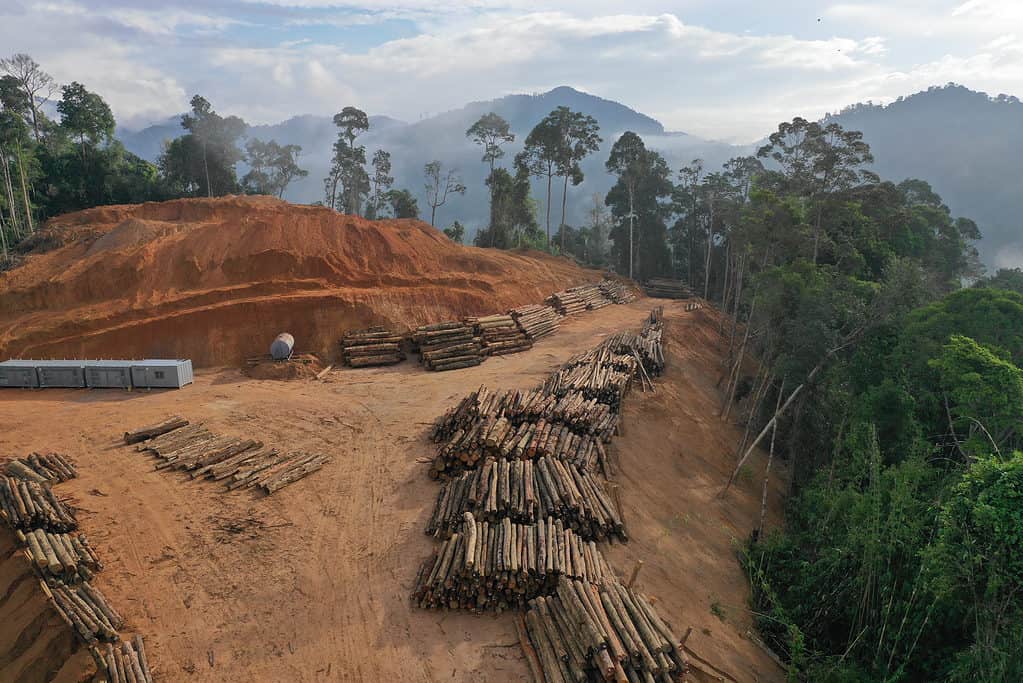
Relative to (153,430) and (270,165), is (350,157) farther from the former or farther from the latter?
(153,430)

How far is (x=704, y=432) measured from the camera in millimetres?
20641

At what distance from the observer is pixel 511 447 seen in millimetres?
14859

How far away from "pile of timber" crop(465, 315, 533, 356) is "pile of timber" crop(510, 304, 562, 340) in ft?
2.02

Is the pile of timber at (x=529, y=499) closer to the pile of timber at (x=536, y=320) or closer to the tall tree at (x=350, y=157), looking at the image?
the pile of timber at (x=536, y=320)

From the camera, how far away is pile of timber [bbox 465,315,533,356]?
27.2m

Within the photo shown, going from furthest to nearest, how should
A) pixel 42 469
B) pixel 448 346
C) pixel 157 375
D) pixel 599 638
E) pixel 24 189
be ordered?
pixel 24 189, pixel 448 346, pixel 157 375, pixel 42 469, pixel 599 638

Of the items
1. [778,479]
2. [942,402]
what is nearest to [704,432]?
[778,479]

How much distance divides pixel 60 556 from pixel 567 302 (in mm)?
28581

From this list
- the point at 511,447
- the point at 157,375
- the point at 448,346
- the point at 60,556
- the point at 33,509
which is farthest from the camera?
the point at 448,346

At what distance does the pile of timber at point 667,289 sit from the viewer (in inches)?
1833

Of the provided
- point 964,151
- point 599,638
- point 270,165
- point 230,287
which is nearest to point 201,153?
point 270,165

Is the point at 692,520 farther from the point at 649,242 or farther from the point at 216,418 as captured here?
the point at 649,242

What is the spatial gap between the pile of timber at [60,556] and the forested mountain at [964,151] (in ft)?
386

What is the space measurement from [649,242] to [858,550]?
4182cm
